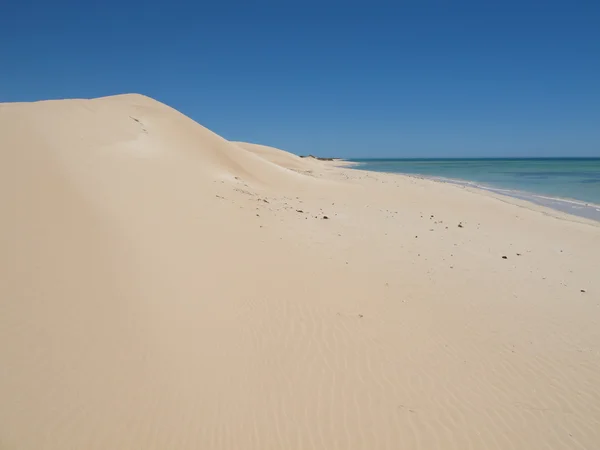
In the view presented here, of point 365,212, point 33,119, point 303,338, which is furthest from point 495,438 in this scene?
point 33,119

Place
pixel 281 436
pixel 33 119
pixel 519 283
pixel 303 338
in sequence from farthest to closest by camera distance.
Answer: pixel 33 119, pixel 519 283, pixel 303 338, pixel 281 436

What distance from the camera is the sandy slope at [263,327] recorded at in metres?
3.76

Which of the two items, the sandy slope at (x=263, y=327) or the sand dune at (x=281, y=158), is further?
the sand dune at (x=281, y=158)

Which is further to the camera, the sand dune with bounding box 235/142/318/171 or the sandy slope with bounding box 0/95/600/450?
the sand dune with bounding box 235/142/318/171

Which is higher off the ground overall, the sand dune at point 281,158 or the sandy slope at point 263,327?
the sand dune at point 281,158

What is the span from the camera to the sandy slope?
3758 millimetres

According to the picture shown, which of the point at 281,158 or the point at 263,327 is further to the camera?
the point at 281,158

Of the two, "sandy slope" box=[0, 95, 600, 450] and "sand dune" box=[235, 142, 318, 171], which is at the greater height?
"sand dune" box=[235, 142, 318, 171]

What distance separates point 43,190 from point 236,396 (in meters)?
6.71

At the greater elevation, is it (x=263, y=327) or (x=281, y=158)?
(x=281, y=158)

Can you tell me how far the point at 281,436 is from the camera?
3688 millimetres

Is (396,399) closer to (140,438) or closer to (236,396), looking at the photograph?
(236,396)

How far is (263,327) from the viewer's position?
567 centimetres

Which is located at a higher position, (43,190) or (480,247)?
(43,190)
